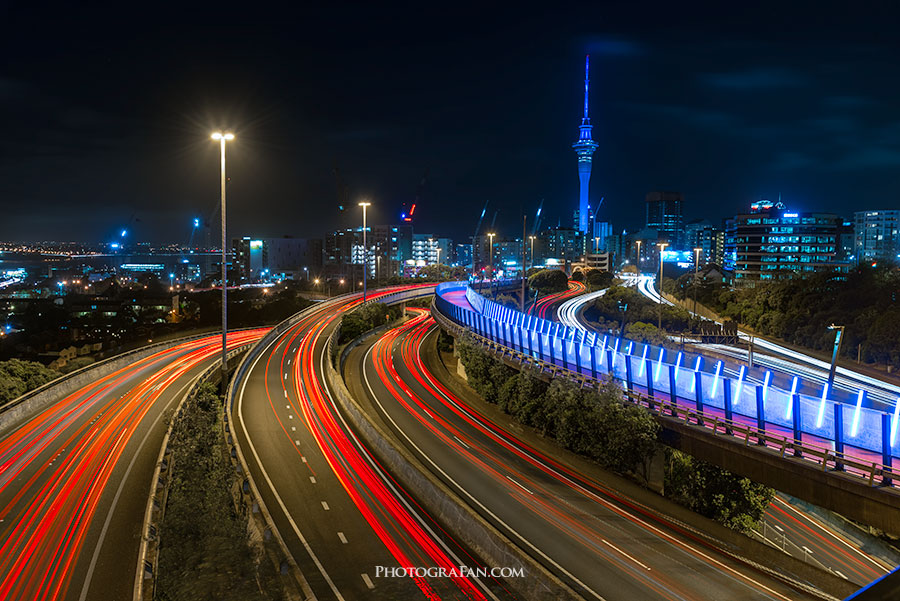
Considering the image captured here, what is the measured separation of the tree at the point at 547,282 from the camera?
318 ft

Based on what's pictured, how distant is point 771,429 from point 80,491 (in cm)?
2114

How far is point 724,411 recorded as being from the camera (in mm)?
18453

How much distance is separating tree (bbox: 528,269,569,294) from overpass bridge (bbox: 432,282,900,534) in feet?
237

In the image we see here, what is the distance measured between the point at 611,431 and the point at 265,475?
41.5 feet

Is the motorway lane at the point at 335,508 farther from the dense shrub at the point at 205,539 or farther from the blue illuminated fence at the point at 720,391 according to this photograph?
the blue illuminated fence at the point at 720,391

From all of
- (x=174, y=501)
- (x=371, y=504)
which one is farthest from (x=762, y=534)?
(x=174, y=501)

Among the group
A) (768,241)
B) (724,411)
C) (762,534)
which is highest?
(768,241)

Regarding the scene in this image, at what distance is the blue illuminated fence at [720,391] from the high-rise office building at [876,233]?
174 meters

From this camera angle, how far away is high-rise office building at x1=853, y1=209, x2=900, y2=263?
16475cm

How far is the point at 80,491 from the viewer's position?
17109 mm

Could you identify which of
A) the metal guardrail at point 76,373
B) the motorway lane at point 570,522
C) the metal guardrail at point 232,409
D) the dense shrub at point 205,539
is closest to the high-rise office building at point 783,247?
the metal guardrail at point 232,409

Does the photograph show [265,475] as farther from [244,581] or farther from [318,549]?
[244,581]

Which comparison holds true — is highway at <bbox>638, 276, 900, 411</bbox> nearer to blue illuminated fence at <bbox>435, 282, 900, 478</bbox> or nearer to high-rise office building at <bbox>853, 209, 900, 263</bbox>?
blue illuminated fence at <bbox>435, 282, 900, 478</bbox>

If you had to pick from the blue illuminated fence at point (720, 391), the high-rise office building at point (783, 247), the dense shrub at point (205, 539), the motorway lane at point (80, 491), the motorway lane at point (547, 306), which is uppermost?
the high-rise office building at point (783, 247)
